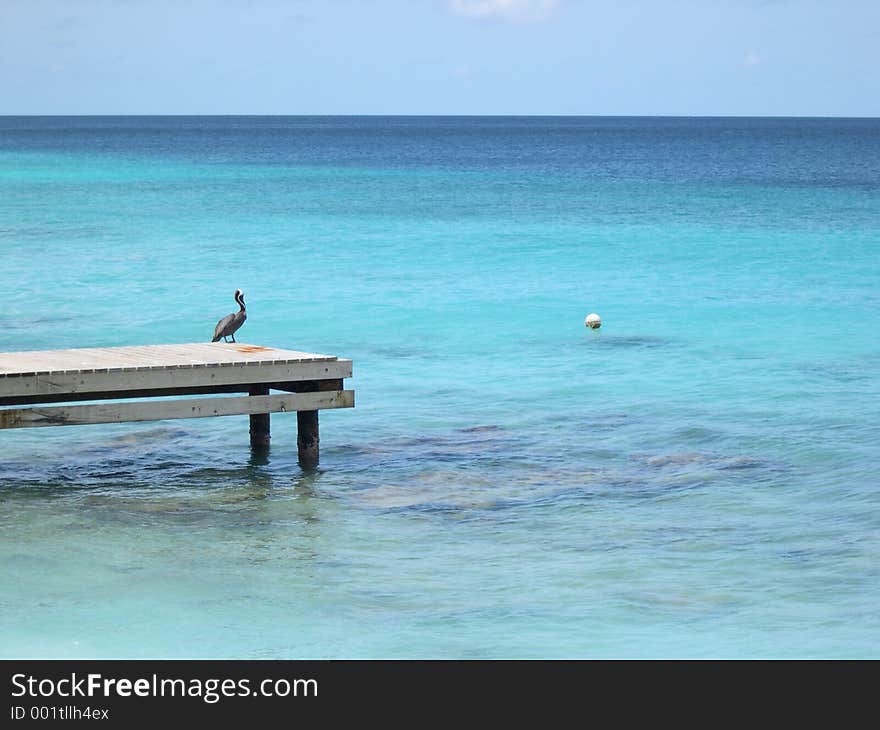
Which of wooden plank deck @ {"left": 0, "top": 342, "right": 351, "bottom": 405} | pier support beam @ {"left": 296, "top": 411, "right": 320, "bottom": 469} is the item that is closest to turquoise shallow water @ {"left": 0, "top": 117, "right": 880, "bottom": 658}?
pier support beam @ {"left": 296, "top": 411, "right": 320, "bottom": 469}

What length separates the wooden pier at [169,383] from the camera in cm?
1162

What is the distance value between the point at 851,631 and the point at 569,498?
11.3 ft

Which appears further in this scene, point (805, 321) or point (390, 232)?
point (390, 232)

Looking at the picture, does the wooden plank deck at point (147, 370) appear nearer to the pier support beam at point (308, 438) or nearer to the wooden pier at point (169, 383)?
the wooden pier at point (169, 383)

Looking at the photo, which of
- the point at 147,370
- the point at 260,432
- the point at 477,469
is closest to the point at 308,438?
the point at 260,432

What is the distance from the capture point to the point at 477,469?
517 inches

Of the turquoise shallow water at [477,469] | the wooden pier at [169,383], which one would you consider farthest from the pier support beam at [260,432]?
the wooden pier at [169,383]

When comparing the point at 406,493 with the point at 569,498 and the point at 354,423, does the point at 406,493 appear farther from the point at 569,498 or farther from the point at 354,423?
the point at 354,423

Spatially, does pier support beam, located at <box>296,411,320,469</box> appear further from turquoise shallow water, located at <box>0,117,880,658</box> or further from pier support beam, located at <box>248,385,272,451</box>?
pier support beam, located at <box>248,385,272,451</box>

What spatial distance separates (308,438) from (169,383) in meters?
1.75
